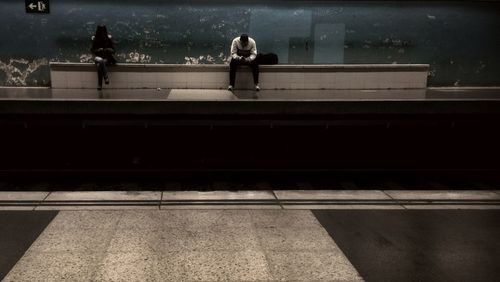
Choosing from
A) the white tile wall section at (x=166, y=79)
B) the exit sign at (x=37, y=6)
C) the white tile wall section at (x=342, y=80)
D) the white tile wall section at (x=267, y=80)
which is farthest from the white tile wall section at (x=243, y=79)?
the exit sign at (x=37, y=6)

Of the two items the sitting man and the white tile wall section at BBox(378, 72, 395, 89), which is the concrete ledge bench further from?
the sitting man

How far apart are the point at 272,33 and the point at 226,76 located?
1442mm

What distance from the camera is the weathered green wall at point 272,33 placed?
9.21 metres

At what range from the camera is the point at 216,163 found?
6.92 meters

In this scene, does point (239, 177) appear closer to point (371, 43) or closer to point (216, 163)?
point (216, 163)

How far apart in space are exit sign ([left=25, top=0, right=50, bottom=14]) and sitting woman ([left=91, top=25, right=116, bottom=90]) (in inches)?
56.1

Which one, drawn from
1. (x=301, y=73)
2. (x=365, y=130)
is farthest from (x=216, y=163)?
(x=301, y=73)

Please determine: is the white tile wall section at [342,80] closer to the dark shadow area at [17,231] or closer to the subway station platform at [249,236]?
the subway station platform at [249,236]

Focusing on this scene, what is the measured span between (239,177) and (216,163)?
0.95 meters

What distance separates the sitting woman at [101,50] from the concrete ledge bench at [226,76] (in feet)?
1.19

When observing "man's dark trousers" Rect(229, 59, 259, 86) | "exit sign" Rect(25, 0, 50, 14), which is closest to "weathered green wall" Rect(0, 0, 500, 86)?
"exit sign" Rect(25, 0, 50, 14)

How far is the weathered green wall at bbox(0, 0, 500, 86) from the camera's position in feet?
30.2

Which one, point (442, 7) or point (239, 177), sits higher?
point (442, 7)

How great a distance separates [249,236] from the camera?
Answer: 3814 millimetres
